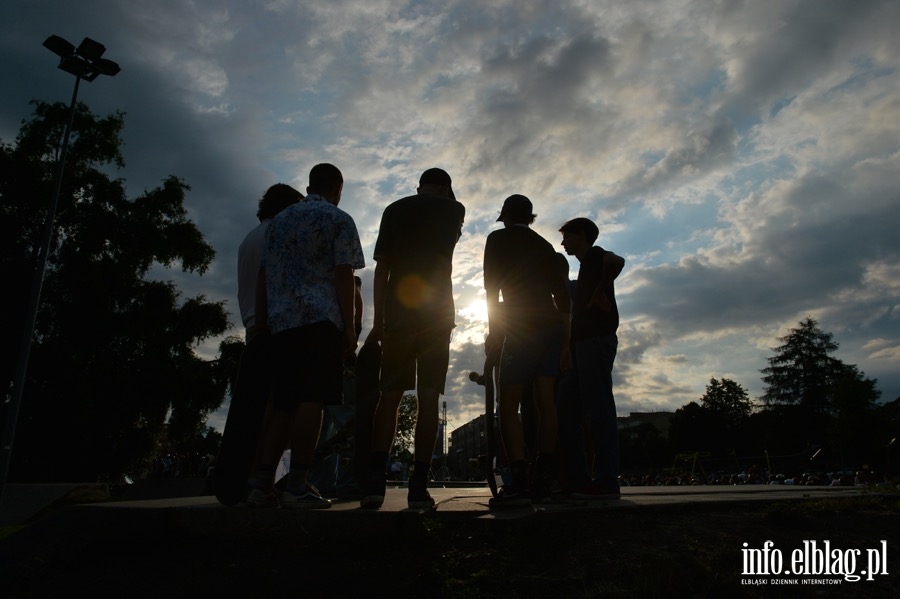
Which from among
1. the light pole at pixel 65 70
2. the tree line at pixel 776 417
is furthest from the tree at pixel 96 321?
the tree line at pixel 776 417

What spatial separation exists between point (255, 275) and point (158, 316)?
2077 centimetres

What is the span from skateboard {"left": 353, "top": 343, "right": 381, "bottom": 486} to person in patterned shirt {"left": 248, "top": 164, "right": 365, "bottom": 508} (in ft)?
3.21

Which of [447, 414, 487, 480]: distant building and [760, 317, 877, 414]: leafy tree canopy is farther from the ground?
[760, 317, 877, 414]: leafy tree canopy

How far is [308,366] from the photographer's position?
333 centimetres

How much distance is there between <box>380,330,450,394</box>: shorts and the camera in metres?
3.50

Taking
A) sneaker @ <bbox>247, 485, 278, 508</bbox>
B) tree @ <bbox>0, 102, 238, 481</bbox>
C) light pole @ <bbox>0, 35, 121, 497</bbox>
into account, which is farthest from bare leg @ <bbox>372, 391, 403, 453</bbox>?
tree @ <bbox>0, 102, 238, 481</bbox>

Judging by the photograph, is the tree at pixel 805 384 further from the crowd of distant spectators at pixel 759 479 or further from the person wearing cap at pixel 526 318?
the person wearing cap at pixel 526 318

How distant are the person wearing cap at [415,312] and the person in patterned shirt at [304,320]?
0.26m

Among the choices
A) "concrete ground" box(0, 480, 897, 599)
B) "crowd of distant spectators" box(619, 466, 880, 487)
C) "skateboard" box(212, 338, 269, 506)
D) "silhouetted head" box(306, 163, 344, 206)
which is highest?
"silhouetted head" box(306, 163, 344, 206)

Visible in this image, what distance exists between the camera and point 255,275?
4328 millimetres

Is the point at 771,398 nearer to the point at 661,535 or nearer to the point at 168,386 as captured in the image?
the point at 168,386

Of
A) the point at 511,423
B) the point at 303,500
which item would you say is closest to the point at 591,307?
the point at 511,423

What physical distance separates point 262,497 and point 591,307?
2762 millimetres

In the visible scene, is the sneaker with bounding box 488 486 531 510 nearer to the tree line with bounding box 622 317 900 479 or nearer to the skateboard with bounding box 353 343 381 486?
the skateboard with bounding box 353 343 381 486
